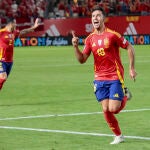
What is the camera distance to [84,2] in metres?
49.9

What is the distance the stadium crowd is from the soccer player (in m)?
35.6

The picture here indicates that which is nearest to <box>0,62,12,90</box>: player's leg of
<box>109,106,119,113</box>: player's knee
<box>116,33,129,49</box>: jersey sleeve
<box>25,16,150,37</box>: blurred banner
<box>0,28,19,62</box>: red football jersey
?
<box>0,28,19,62</box>: red football jersey

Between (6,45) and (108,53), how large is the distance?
7.11 metres

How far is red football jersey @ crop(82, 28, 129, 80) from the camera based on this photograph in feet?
34.3

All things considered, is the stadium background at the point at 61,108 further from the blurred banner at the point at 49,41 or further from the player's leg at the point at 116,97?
the blurred banner at the point at 49,41

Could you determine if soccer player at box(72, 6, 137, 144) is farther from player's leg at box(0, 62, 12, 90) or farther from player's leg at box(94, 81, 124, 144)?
player's leg at box(0, 62, 12, 90)

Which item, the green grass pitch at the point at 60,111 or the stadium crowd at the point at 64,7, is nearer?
the green grass pitch at the point at 60,111

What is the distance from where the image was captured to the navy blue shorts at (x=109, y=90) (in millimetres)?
10297

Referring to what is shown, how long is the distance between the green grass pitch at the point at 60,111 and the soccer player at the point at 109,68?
1.75 ft

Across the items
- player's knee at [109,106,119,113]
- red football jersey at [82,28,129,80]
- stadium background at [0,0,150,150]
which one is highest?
red football jersey at [82,28,129,80]

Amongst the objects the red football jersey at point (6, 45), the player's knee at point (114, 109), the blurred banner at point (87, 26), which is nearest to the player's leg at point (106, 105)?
the player's knee at point (114, 109)

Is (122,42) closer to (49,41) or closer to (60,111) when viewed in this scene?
(60,111)

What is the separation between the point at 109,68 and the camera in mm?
10508

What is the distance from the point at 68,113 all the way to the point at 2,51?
3.58 m
